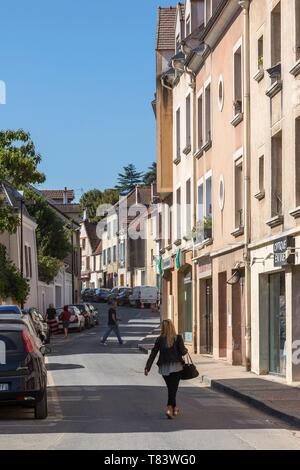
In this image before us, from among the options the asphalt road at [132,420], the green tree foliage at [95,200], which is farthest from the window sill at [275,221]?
the green tree foliage at [95,200]

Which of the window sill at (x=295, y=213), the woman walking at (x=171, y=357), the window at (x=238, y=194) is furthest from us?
the window at (x=238, y=194)

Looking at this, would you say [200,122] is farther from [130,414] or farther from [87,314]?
[87,314]

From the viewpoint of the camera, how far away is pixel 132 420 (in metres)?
15.7

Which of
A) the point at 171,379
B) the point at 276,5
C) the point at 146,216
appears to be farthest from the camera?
the point at 146,216

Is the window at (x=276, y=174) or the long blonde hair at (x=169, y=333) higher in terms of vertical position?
the window at (x=276, y=174)

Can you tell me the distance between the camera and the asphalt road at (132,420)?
12865mm

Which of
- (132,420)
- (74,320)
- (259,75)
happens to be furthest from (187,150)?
(74,320)

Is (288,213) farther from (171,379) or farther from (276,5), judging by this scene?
(171,379)

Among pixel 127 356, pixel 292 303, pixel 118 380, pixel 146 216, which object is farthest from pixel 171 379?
pixel 146 216

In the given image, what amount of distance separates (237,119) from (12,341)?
41.8 feet

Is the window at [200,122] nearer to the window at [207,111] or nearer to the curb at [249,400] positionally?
the window at [207,111]

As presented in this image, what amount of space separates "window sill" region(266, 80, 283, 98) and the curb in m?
6.40
